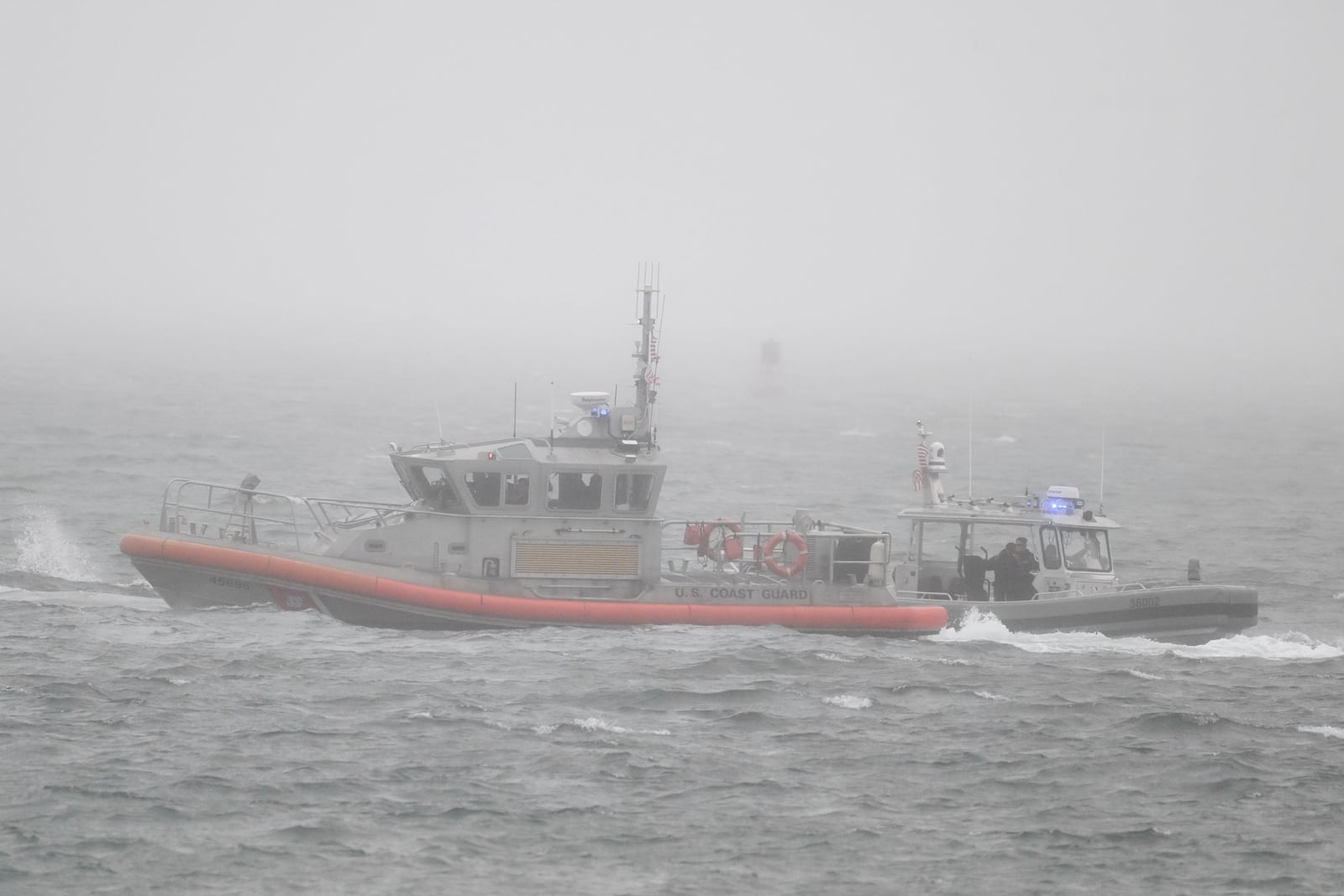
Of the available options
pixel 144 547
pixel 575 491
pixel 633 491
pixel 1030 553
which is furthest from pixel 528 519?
pixel 1030 553

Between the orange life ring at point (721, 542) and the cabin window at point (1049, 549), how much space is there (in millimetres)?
4524

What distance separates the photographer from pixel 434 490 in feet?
74.1

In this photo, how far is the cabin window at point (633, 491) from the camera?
22.6 meters

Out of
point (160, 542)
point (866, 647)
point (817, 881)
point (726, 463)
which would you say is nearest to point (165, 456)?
point (726, 463)

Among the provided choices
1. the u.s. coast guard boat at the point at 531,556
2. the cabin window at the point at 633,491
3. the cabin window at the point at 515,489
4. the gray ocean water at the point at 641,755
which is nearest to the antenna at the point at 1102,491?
the gray ocean water at the point at 641,755

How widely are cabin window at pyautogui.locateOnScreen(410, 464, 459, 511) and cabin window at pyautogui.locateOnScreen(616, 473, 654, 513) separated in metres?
2.25

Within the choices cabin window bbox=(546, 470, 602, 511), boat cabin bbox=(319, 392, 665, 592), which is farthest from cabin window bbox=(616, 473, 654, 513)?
cabin window bbox=(546, 470, 602, 511)

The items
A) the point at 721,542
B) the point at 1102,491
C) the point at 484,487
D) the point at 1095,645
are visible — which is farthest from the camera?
the point at 1102,491

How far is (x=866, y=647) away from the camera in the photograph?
73.9ft

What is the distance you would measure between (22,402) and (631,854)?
55.4 meters

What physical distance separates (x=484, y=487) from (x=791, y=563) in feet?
14.9

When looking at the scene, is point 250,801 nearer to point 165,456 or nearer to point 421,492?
point 421,492

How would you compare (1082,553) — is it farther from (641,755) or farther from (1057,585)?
(641,755)

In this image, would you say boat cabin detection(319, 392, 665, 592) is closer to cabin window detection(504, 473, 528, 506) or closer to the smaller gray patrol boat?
cabin window detection(504, 473, 528, 506)
